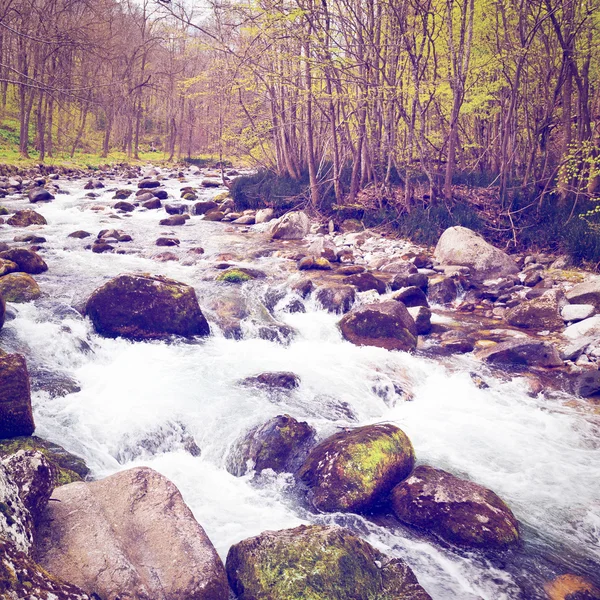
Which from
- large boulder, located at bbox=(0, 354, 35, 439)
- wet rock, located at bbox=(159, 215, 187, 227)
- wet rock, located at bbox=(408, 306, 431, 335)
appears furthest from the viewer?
wet rock, located at bbox=(159, 215, 187, 227)

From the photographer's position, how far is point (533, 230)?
38.8 feet

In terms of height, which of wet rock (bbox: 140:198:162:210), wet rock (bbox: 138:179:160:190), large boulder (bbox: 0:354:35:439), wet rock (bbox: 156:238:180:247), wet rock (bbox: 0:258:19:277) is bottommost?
large boulder (bbox: 0:354:35:439)

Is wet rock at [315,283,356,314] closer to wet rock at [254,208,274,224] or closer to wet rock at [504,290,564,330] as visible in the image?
wet rock at [504,290,564,330]

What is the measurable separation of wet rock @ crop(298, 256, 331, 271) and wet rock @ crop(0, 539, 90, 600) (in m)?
9.37

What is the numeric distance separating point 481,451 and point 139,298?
4956 mm

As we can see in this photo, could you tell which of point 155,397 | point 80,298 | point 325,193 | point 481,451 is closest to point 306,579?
point 481,451

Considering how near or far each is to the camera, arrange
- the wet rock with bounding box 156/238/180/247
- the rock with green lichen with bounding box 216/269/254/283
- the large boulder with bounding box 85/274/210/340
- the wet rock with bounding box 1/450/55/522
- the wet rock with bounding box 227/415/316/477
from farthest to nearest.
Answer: the wet rock with bounding box 156/238/180/247 < the rock with green lichen with bounding box 216/269/254/283 < the large boulder with bounding box 85/274/210/340 < the wet rock with bounding box 227/415/316/477 < the wet rock with bounding box 1/450/55/522

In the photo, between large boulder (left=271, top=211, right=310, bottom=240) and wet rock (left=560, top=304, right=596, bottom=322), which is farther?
large boulder (left=271, top=211, right=310, bottom=240)

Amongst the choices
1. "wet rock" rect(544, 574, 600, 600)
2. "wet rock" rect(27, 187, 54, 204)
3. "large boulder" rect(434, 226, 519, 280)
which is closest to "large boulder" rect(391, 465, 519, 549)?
"wet rock" rect(544, 574, 600, 600)

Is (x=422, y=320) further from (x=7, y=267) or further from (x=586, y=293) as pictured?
(x=7, y=267)

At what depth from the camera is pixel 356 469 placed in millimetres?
4438

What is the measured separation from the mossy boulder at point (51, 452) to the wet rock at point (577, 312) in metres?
7.34

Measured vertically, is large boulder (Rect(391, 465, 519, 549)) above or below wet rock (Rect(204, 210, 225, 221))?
Result: below

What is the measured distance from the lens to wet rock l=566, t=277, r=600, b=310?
8500mm
